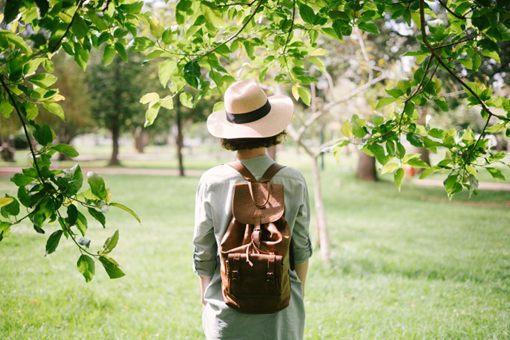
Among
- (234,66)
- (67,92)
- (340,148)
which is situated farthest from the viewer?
(67,92)

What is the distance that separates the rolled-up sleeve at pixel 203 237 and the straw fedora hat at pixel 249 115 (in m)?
0.30

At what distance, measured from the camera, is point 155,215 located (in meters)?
10.6

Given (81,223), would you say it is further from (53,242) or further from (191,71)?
(191,71)

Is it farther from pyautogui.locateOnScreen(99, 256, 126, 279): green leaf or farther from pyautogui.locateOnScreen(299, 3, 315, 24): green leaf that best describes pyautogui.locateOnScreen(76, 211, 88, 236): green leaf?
pyautogui.locateOnScreen(299, 3, 315, 24): green leaf

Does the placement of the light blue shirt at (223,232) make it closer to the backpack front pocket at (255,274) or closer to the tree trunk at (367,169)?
the backpack front pocket at (255,274)

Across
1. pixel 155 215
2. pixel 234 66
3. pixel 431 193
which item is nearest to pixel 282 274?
pixel 234 66

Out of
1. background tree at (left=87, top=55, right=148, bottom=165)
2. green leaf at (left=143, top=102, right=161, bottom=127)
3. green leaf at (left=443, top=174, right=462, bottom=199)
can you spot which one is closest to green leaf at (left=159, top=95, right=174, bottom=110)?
green leaf at (left=143, top=102, right=161, bottom=127)

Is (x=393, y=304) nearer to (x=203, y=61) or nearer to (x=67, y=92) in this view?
(x=203, y=61)

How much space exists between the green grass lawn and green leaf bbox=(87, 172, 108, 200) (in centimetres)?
253

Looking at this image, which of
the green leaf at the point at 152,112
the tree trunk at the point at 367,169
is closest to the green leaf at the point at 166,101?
the green leaf at the point at 152,112

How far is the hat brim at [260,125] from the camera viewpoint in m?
2.03

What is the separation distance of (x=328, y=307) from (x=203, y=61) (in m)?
3.29

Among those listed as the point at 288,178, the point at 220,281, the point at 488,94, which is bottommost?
the point at 220,281

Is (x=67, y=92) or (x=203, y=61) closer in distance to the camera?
(x=203, y=61)
